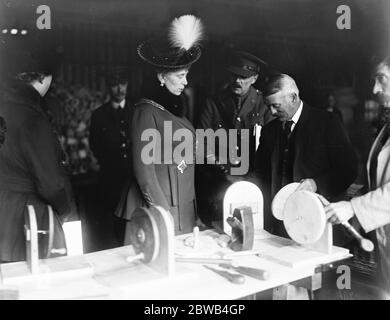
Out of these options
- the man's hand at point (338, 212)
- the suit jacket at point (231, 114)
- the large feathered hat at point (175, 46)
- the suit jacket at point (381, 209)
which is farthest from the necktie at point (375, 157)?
the large feathered hat at point (175, 46)

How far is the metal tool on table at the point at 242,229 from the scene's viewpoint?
2211mm

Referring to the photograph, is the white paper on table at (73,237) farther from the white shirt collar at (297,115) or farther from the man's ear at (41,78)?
the white shirt collar at (297,115)

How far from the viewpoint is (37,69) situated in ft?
8.92

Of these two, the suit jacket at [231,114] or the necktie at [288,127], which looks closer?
the necktie at [288,127]

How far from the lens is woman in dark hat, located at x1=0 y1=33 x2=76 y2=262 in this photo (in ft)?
8.00

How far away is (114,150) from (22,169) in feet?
2.52

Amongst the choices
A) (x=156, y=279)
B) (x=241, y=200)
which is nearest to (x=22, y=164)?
(x=156, y=279)

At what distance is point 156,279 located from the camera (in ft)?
6.02

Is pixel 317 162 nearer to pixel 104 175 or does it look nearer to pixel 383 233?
pixel 383 233

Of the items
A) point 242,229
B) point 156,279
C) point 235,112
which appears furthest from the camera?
point 235,112

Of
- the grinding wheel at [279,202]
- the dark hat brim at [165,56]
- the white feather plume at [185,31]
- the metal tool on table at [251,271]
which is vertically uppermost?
the white feather plume at [185,31]

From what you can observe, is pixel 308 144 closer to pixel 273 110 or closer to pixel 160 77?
pixel 273 110

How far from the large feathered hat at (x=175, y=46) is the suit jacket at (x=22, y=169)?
75 centimetres
